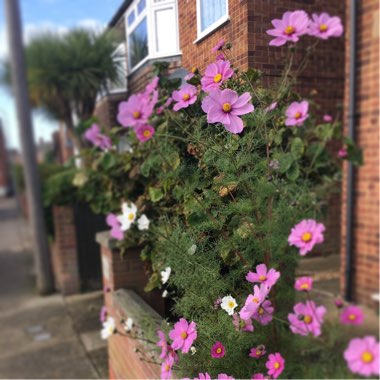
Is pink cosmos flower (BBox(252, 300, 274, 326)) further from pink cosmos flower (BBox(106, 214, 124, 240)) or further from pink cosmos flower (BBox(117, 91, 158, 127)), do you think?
pink cosmos flower (BBox(106, 214, 124, 240))

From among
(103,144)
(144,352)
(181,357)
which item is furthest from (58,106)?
(181,357)

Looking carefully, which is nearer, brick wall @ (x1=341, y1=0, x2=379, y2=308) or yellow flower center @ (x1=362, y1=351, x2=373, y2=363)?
yellow flower center @ (x1=362, y1=351, x2=373, y2=363)

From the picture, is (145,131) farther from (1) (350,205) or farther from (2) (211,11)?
(1) (350,205)

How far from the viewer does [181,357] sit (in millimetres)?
1569

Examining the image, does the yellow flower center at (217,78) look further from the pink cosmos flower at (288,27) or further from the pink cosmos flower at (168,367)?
the pink cosmos flower at (168,367)

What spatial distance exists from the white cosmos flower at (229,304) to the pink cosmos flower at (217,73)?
2.44ft

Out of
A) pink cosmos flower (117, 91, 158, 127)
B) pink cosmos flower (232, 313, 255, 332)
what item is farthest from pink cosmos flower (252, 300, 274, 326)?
pink cosmos flower (117, 91, 158, 127)

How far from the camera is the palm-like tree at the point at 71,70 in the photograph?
2.66 m

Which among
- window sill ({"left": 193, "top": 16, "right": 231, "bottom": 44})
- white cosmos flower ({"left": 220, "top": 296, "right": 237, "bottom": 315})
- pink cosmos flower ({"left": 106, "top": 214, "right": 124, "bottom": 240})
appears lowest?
white cosmos flower ({"left": 220, "top": 296, "right": 237, "bottom": 315})

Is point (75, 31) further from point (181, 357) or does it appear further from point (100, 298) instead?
point (100, 298)

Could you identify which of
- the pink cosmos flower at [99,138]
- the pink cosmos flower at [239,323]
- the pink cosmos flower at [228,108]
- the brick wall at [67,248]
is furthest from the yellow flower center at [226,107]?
the brick wall at [67,248]

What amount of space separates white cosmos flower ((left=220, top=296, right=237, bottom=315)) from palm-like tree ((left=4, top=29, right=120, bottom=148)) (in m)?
1.54

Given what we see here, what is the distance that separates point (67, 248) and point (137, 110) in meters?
3.84

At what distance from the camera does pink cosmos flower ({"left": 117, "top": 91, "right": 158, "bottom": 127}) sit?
1796 millimetres
